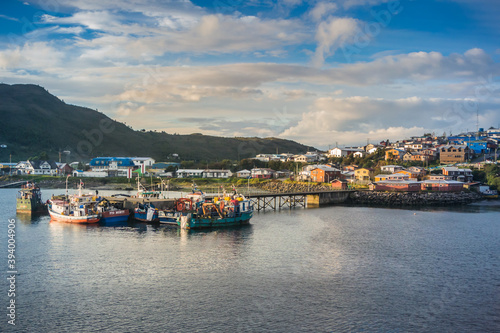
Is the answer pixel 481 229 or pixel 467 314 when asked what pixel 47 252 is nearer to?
pixel 467 314

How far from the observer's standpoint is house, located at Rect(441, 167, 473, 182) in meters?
73.2

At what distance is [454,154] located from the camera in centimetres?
8969

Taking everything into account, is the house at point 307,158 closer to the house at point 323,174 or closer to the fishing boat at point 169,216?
the house at point 323,174

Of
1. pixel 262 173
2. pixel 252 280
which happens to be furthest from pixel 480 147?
pixel 252 280

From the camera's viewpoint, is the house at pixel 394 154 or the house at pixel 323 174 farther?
the house at pixel 394 154

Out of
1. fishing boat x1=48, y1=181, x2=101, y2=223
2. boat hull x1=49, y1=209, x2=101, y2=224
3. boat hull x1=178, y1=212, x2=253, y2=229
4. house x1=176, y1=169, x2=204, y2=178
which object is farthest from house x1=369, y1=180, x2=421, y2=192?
boat hull x1=49, y1=209, x2=101, y2=224

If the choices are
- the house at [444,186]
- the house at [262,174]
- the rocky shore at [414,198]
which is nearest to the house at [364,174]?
the house at [444,186]

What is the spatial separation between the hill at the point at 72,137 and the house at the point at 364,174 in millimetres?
82214

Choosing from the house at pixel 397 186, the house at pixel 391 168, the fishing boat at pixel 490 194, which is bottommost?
the fishing boat at pixel 490 194

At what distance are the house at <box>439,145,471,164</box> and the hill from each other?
88776mm

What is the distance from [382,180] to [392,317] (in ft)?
194

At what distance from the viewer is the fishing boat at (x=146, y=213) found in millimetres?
41250

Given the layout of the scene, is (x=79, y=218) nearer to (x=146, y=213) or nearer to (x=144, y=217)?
(x=144, y=217)

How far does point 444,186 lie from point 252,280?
54781mm
